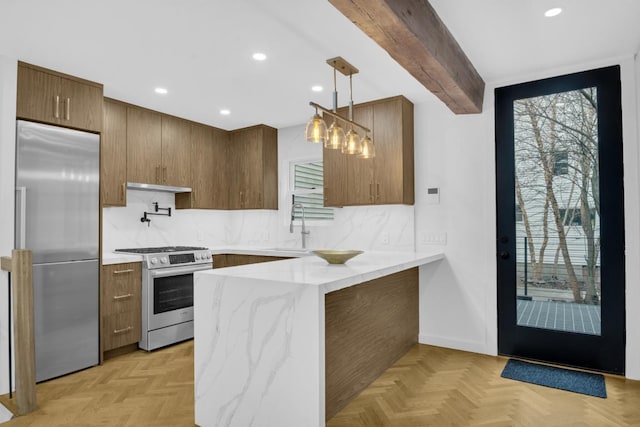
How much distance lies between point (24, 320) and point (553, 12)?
3817mm

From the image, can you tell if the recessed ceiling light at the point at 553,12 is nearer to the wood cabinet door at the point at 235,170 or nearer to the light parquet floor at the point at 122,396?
the light parquet floor at the point at 122,396

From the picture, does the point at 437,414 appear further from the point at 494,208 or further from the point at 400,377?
the point at 494,208

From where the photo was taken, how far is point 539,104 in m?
3.32

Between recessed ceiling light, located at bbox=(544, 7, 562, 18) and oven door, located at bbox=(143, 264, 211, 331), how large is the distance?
360cm

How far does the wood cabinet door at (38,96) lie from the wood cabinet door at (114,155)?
59 cm

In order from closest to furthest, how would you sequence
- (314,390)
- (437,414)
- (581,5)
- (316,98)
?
(314,390) → (581,5) → (437,414) → (316,98)

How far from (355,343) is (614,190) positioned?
2303 mm

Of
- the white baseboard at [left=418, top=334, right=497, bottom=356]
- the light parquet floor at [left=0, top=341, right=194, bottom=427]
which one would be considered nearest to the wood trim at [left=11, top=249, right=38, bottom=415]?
the light parquet floor at [left=0, top=341, right=194, bottom=427]

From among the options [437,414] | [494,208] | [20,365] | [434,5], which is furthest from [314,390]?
[494,208]

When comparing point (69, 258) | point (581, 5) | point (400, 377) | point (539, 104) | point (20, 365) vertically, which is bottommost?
point (400, 377)

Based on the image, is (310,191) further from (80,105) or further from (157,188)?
(80,105)

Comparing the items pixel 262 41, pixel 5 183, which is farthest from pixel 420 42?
pixel 5 183

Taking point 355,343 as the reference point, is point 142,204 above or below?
above

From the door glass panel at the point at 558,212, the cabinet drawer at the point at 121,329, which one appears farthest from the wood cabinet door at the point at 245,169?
the door glass panel at the point at 558,212
